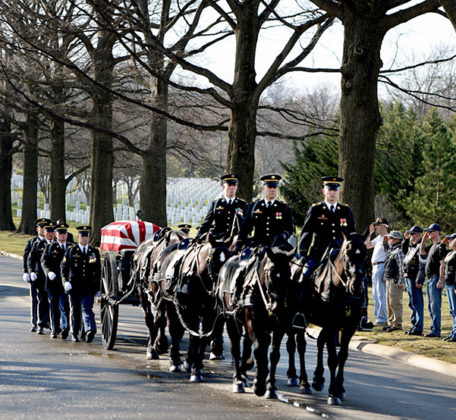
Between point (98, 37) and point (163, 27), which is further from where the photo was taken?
point (98, 37)

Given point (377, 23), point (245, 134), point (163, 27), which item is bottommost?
point (245, 134)

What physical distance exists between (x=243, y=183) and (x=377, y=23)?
5.19 meters

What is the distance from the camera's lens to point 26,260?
13.5 metres

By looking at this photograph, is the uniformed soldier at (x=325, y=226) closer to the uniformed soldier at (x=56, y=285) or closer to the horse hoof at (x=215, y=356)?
the horse hoof at (x=215, y=356)

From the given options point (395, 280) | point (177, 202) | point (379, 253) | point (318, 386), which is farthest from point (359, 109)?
point (177, 202)

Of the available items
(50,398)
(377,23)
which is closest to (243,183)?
(377,23)

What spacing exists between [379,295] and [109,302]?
509 centimetres

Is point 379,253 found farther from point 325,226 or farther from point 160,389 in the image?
point 160,389

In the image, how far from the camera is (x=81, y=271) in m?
12.1

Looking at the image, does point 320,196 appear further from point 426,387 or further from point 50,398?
point 50,398

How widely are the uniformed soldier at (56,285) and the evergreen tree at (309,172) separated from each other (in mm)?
20157

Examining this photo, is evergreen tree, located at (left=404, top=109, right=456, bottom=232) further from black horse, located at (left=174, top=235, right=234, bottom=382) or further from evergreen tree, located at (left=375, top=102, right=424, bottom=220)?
black horse, located at (left=174, top=235, right=234, bottom=382)

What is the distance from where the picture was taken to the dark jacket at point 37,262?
43.2ft

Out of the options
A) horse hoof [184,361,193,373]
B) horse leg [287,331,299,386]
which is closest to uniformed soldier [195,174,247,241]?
horse hoof [184,361,193,373]
